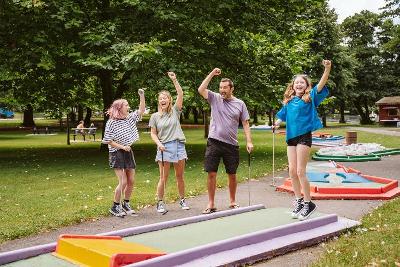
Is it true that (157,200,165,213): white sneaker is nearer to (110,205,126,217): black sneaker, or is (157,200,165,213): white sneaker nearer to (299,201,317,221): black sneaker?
(110,205,126,217): black sneaker

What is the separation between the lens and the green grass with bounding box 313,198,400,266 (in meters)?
5.38

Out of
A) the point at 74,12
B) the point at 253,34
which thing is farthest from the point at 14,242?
the point at 253,34

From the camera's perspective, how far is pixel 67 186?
12.1 meters

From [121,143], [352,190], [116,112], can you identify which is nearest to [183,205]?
[121,143]

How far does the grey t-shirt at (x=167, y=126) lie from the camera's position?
8.50 metres

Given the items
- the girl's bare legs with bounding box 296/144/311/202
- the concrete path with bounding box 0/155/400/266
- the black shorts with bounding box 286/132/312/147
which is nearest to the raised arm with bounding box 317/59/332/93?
the black shorts with bounding box 286/132/312/147

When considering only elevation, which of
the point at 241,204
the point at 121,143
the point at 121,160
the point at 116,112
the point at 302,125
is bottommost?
the point at 241,204

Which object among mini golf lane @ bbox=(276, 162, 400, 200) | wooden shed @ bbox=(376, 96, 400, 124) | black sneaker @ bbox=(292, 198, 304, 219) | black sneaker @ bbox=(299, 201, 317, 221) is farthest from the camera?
wooden shed @ bbox=(376, 96, 400, 124)

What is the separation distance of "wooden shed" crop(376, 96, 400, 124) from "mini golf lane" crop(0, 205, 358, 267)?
5735cm

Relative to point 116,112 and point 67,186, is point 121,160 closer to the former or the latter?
point 116,112

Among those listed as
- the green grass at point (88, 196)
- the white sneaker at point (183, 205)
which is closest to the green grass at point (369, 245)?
the green grass at point (88, 196)

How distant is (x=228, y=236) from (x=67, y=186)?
6869 millimetres

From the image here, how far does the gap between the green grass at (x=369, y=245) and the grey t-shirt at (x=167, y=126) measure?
332 centimetres

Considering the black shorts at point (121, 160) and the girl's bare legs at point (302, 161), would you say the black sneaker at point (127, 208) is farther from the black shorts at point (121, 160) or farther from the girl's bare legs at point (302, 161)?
the girl's bare legs at point (302, 161)
